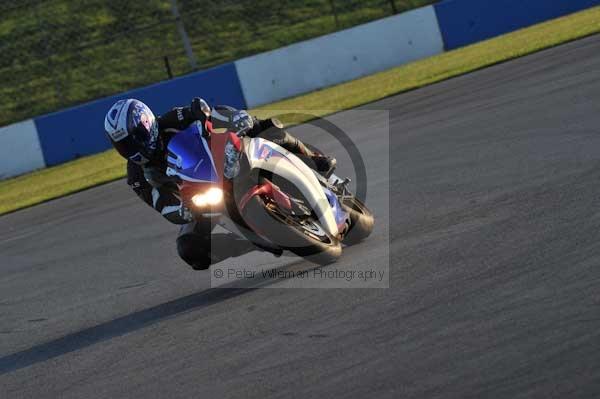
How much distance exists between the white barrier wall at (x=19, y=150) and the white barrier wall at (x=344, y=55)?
4726 millimetres

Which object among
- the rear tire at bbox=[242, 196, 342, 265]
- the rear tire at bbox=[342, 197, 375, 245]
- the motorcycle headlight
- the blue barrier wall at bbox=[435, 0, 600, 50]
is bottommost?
the blue barrier wall at bbox=[435, 0, 600, 50]

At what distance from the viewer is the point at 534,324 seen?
4.92m

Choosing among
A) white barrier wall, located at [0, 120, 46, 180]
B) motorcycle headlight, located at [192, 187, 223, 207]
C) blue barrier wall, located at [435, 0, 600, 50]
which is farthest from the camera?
blue barrier wall, located at [435, 0, 600, 50]

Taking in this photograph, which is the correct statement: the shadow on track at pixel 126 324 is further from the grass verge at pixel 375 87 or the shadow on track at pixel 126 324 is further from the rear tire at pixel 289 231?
the grass verge at pixel 375 87

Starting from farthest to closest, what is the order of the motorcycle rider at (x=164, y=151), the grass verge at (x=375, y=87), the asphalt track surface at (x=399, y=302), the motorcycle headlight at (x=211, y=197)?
1. the grass verge at (x=375, y=87)
2. the motorcycle rider at (x=164, y=151)
3. the motorcycle headlight at (x=211, y=197)
4. the asphalt track surface at (x=399, y=302)

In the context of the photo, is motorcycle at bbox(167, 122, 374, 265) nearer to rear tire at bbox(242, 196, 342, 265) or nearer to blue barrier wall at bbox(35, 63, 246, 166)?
rear tire at bbox(242, 196, 342, 265)

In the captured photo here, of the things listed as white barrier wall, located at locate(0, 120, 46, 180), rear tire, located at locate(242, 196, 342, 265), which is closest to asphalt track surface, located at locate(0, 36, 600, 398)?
rear tire, located at locate(242, 196, 342, 265)

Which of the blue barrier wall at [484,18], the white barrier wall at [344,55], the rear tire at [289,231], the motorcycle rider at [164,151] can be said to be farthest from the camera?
the blue barrier wall at [484,18]

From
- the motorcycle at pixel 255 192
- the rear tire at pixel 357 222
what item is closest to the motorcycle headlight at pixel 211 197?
the motorcycle at pixel 255 192

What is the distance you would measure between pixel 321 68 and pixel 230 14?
5.02m

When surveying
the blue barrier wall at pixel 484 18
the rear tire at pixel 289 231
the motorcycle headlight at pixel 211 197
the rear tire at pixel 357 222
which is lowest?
the blue barrier wall at pixel 484 18

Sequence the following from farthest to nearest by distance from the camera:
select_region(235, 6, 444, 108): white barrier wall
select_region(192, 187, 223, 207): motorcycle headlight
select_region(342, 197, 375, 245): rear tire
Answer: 1. select_region(235, 6, 444, 108): white barrier wall
2. select_region(342, 197, 375, 245): rear tire
3. select_region(192, 187, 223, 207): motorcycle headlight

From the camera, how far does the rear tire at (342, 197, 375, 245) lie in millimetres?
7926

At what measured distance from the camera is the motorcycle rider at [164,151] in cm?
719
